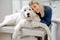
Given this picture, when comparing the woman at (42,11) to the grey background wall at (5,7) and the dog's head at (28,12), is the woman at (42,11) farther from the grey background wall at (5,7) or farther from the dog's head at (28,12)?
the grey background wall at (5,7)

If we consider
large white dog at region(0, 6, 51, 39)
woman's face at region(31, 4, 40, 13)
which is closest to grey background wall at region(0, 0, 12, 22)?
large white dog at region(0, 6, 51, 39)

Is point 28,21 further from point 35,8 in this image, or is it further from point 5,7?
point 5,7

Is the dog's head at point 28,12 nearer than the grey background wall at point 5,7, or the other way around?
the dog's head at point 28,12

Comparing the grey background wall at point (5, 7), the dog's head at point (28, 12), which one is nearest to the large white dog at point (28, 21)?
the dog's head at point (28, 12)

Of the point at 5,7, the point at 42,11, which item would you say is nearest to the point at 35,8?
the point at 42,11

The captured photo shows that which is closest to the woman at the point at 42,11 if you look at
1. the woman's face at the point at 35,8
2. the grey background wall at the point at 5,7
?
the woman's face at the point at 35,8

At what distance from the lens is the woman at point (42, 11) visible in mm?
1403

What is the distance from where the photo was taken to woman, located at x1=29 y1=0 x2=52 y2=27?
4.60 feet

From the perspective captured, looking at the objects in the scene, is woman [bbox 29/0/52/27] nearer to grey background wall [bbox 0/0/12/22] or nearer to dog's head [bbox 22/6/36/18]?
dog's head [bbox 22/6/36/18]

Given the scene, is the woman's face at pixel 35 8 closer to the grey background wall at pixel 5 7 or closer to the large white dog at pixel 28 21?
the large white dog at pixel 28 21

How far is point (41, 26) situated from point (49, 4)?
0.39 meters

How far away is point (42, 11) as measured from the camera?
143cm

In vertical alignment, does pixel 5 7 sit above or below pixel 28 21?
above

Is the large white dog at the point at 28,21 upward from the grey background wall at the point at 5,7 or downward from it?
downward
